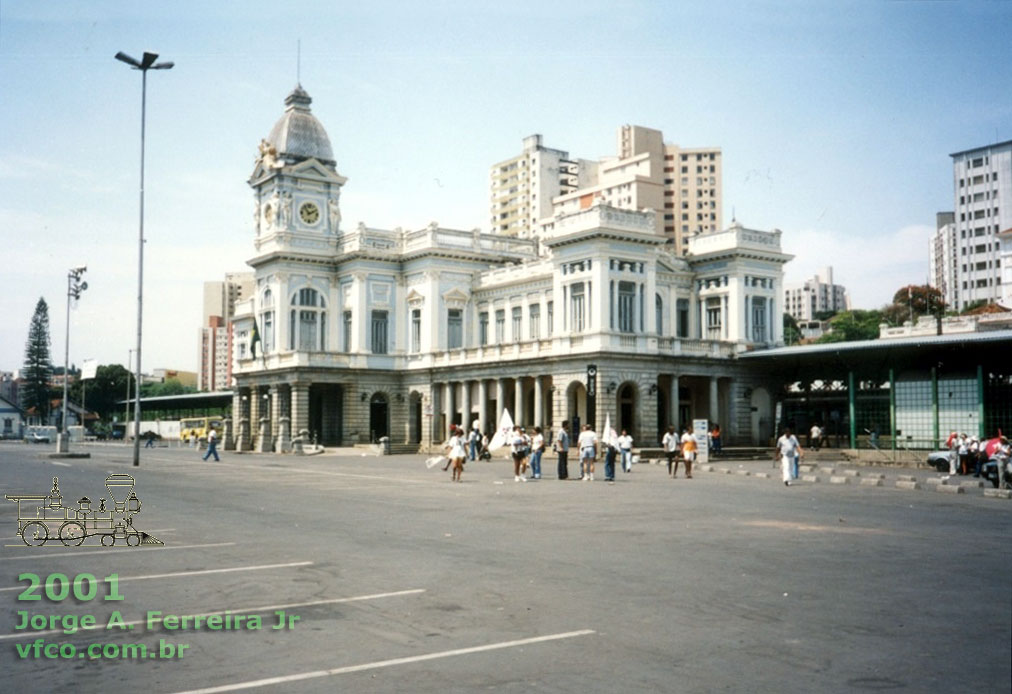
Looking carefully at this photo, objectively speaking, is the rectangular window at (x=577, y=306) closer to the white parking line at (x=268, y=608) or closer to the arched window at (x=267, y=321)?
the arched window at (x=267, y=321)

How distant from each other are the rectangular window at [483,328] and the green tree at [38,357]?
82.0 metres

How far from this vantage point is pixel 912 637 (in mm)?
8078

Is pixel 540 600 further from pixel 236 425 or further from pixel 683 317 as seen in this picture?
pixel 236 425

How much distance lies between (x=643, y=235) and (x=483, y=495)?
32963mm

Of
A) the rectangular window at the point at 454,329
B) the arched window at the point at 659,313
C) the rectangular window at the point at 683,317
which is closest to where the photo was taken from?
the arched window at the point at 659,313

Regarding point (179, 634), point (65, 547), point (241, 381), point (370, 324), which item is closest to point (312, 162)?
point (370, 324)

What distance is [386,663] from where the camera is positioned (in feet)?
24.6

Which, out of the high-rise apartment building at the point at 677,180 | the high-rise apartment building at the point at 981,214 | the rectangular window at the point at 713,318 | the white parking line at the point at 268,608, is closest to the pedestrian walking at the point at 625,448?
the white parking line at the point at 268,608

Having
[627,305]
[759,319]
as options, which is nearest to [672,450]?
[627,305]

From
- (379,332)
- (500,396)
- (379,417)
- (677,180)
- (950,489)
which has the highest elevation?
(677,180)

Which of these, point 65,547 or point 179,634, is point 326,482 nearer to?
point 65,547

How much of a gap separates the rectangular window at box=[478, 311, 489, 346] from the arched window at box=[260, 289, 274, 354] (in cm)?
1523

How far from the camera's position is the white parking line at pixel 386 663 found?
6.87 meters

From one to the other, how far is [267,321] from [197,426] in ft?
137
